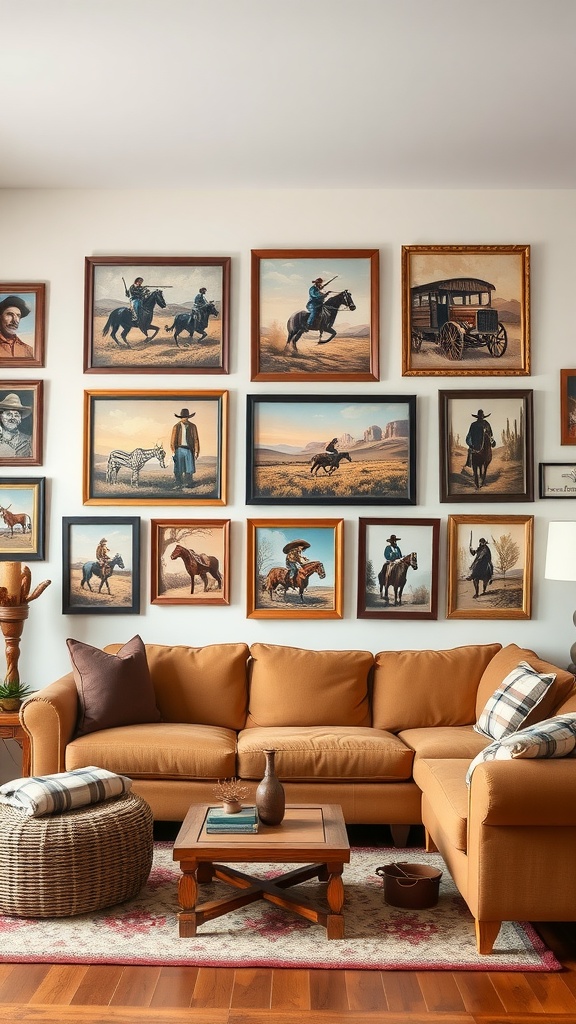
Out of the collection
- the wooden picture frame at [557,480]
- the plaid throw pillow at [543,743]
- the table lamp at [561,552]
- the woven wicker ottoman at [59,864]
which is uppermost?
the wooden picture frame at [557,480]

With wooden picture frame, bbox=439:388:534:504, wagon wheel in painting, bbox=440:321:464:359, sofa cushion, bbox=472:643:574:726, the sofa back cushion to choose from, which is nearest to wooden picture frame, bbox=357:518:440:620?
wooden picture frame, bbox=439:388:534:504

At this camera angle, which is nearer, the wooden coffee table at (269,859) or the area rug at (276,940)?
the area rug at (276,940)

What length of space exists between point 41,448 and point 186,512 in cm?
88

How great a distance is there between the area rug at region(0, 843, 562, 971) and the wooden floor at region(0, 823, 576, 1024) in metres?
0.05

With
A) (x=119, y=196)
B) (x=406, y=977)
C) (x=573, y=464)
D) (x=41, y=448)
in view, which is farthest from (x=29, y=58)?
(x=406, y=977)

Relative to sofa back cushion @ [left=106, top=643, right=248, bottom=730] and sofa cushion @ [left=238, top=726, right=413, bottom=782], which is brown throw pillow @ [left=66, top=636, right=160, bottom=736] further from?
sofa cushion @ [left=238, top=726, right=413, bottom=782]

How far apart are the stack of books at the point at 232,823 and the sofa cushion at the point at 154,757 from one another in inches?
33.4

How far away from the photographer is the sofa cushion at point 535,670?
4.02 m

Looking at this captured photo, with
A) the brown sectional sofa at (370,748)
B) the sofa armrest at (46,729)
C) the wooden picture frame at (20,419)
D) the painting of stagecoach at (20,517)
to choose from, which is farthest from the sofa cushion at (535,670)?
the wooden picture frame at (20,419)

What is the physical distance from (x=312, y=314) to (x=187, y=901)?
3.20 m

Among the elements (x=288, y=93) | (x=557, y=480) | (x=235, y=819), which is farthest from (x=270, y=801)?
(x=288, y=93)

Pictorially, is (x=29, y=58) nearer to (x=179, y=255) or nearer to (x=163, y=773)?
(x=179, y=255)

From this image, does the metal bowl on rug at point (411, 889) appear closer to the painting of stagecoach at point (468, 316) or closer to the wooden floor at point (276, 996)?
the wooden floor at point (276, 996)

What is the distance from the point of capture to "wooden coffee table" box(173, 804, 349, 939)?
321 cm
